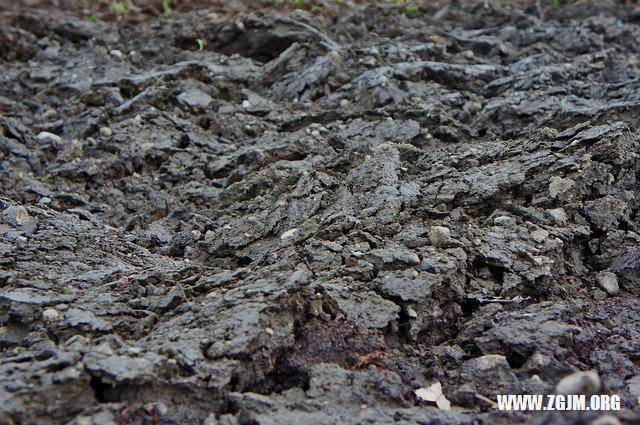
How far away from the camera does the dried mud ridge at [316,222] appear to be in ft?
7.93

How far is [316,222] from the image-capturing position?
357 centimetres

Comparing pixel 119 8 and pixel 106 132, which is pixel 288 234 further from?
pixel 119 8

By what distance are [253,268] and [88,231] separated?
1.40 meters

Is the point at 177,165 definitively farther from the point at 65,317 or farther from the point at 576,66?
the point at 576,66

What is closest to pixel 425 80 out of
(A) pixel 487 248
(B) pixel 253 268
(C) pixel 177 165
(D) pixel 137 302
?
(C) pixel 177 165

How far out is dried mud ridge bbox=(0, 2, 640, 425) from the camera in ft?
7.93

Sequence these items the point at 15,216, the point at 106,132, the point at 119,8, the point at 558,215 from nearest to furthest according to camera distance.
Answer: the point at 558,215, the point at 15,216, the point at 106,132, the point at 119,8

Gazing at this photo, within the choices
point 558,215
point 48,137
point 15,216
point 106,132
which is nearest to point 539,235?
point 558,215

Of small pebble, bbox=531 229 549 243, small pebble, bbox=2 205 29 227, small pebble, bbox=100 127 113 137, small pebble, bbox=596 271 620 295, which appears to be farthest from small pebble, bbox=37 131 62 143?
small pebble, bbox=596 271 620 295

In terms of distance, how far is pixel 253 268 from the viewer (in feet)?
10.2

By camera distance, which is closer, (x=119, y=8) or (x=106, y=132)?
(x=106, y=132)

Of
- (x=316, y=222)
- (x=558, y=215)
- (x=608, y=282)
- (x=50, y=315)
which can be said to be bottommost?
(x=50, y=315)

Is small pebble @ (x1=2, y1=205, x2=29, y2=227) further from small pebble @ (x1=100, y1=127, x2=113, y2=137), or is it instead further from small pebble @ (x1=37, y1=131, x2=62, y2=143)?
small pebble @ (x1=37, y1=131, x2=62, y2=143)

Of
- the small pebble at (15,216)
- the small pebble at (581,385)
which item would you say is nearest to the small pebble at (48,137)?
the small pebble at (15,216)
